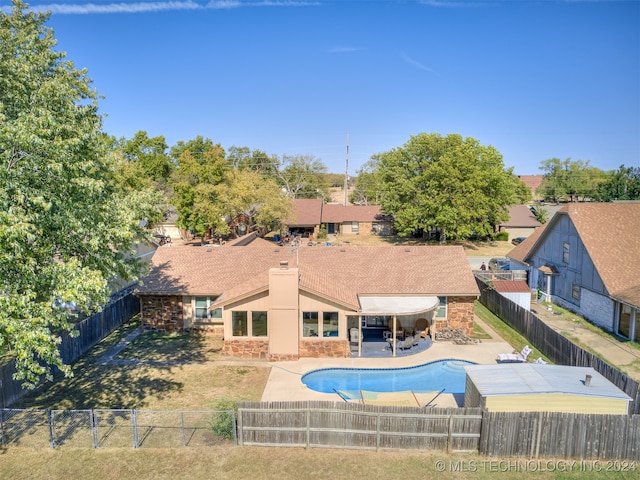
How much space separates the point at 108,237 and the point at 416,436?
11399 millimetres

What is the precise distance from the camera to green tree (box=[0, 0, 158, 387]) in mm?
11586

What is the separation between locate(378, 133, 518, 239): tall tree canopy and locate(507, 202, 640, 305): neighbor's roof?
59.9 feet

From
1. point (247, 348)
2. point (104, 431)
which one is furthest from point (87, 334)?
point (104, 431)

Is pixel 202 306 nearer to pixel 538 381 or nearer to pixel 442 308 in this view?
pixel 442 308

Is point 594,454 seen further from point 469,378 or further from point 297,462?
point 297,462

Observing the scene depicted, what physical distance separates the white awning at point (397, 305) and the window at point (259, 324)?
461cm

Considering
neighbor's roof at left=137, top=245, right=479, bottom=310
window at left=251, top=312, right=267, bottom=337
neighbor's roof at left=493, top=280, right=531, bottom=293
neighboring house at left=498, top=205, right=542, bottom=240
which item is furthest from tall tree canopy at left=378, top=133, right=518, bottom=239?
window at left=251, top=312, right=267, bottom=337

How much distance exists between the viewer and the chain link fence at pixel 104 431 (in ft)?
45.1

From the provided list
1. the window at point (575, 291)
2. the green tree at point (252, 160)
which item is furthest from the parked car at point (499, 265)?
the green tree at point (252, 160)

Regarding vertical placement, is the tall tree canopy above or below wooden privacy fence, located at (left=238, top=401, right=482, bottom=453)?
above

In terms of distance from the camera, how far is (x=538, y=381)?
47.1 feet

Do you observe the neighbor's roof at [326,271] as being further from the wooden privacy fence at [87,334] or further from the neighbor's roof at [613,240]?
the neighbor's roof at [613,240]

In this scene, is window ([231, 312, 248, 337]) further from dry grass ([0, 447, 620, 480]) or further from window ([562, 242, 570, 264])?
window ([562, 242, 570, 264])

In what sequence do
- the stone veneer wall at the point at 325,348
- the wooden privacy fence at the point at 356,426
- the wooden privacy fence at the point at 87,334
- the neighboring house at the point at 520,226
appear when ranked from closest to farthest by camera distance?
1. the wooden privacy fence at the point at 356,426
2. the wooden privacy fence at the point at 87,334
3. the stone veneer wall at the point at 325,348
4. the neighboring house at the point at 520,226
